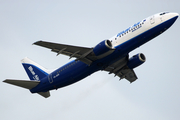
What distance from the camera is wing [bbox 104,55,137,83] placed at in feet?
136

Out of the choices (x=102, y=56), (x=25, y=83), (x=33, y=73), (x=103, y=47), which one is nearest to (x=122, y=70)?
(x=102, y=56)

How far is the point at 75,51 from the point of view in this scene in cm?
3650

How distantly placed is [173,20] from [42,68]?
22445mm

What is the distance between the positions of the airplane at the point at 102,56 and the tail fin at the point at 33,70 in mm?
186

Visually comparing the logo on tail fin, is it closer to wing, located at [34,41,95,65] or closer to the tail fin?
the tail fin

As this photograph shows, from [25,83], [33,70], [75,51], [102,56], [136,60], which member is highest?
[33,70]

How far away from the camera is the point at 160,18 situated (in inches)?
1357

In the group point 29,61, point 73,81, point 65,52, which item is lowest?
→ point 73,81

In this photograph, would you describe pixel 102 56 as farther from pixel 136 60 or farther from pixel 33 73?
pixel 33 73

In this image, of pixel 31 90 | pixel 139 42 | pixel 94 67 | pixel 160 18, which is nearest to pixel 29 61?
pixel 31 90

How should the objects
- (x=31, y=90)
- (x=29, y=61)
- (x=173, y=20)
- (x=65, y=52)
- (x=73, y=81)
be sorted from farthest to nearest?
(x=29, y=61) → (x=31, y=90) → (x=73, y=81) → (x=65, y=52) → (x=173, y=20)

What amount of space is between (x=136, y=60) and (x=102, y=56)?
7354 mm

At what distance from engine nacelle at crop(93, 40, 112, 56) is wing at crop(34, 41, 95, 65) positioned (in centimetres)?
147

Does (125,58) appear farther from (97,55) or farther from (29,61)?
(29,61)
